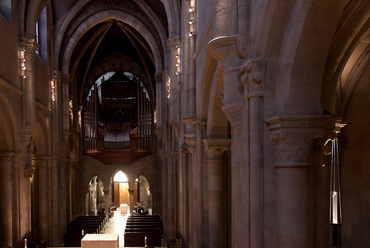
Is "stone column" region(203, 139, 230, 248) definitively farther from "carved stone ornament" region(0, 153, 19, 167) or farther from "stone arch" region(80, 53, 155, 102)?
"stone arch" region(80, 53, 155, 102)

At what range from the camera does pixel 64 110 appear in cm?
1923

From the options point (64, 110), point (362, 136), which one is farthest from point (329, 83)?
point (64, 110)

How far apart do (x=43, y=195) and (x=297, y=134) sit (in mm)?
15038

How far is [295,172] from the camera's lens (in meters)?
4.21

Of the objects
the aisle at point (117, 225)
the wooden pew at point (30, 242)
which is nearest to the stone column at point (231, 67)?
the wooden pew at point (30, 242)

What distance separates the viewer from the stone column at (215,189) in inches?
319

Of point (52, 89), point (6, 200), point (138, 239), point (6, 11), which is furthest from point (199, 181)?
point (52, 89)

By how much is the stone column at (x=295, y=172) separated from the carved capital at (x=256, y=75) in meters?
0.48

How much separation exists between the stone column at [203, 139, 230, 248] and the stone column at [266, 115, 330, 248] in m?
3.91

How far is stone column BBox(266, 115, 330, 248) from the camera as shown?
417cm

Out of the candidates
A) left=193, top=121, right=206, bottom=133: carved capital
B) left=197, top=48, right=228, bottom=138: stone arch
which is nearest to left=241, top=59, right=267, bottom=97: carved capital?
left=197, top=48, right=228, bottom=138: stone arch

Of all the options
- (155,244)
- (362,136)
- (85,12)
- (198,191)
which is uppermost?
(85,12)

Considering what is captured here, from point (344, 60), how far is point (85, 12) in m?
15.9

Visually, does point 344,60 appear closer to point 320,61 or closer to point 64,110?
point 320,61
